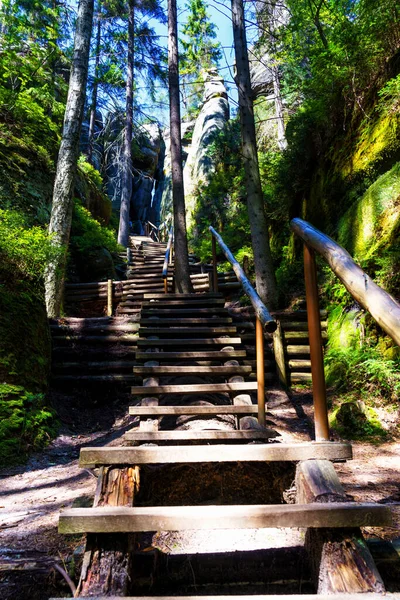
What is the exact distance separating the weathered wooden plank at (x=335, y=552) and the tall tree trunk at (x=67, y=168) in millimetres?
5649

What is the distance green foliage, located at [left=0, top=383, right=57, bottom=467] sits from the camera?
3436 millimetres

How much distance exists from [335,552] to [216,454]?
28.8 inches

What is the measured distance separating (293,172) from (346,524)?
29.0ft

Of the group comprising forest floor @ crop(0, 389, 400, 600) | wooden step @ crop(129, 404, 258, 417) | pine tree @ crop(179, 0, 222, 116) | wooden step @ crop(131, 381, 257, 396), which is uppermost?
pine tree @ crop(179, 0, 222, 116)

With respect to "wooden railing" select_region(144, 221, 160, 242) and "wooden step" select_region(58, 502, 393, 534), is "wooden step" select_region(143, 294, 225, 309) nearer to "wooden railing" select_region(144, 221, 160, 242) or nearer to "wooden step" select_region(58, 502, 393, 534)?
"wooden step" select_region(58, 502, 393, 534)

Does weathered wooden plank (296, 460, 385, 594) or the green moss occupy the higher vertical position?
the green moss

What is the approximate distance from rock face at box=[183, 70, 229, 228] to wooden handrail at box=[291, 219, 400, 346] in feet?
56.6

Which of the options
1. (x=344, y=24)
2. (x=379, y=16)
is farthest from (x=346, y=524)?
(x=344, y=24)

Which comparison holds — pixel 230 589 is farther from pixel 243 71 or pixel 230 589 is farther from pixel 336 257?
pixel 243 71

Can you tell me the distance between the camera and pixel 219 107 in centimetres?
2488

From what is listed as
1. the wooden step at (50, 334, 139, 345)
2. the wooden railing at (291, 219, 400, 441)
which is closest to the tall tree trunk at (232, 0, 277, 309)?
the wooden step at (50, 334, 139, 345)

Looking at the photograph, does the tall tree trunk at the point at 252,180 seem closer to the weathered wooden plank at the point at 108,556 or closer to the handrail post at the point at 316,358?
the handrail post at the point at 316,358

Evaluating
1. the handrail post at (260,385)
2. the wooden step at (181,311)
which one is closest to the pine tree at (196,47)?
the wooden step at (181,311)

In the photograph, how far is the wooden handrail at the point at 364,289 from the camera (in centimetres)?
114
